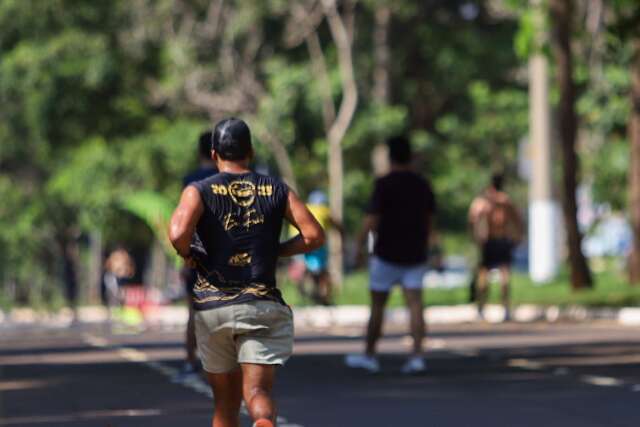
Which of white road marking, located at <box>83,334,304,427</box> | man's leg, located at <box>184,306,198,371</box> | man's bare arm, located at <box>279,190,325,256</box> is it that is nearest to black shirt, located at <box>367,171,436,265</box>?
man's leg, located at <box>184,306,198,371</box>

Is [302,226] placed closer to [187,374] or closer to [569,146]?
[187,374]

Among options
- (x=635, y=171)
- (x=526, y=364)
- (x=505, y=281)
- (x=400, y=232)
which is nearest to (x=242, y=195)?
(x=400, y=232)

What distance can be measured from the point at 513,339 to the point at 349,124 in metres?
22.4

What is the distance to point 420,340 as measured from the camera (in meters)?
16.2

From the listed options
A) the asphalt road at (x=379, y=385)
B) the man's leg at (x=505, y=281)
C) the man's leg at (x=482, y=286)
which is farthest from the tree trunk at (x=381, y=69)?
the asphalt road at (x=379, y=385)

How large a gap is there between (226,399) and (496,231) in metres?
16.7

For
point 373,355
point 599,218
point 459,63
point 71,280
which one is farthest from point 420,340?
point 459,63

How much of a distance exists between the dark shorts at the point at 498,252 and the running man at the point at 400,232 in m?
8.80

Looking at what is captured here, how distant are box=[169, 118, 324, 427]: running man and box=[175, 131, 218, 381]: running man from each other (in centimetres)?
401

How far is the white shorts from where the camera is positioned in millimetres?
16328

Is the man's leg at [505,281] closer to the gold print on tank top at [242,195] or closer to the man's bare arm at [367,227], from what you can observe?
the man's bare arm at [367,227]

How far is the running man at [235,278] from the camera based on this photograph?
877 cm

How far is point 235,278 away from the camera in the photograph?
346 inches

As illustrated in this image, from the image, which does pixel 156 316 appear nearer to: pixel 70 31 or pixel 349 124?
pixel 349 124
